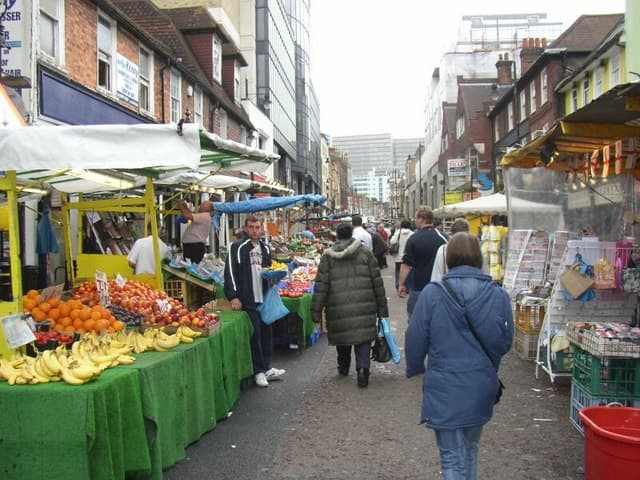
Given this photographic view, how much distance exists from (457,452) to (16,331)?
3.12 meters

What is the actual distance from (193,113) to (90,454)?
1771 centimetres

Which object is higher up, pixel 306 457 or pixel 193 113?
pixel 193 113

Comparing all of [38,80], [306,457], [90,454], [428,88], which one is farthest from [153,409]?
[428,88]

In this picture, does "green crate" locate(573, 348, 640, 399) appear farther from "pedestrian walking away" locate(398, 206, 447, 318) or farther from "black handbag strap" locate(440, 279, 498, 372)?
"pedestrian walking away" locate(398, 206, 447, 318)

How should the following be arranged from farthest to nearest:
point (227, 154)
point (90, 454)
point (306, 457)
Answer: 1. point (227, 154)
2. point (306, 457)
3. point (90, 454)

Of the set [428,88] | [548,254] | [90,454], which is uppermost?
[428,88]

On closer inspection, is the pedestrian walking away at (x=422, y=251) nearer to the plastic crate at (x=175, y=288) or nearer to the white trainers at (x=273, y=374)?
the white trainers at (x=273, y=374)

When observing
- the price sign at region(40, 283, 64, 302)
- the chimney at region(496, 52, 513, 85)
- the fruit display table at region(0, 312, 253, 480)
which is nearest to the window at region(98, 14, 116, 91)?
the price sign at region(40, 283, 64, 302)

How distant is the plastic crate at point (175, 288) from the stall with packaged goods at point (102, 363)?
7.24ft

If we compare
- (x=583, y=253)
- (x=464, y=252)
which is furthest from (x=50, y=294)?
(x=583, y=253)

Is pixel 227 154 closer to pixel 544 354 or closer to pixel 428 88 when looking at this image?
pixel 544 354

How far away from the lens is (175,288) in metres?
8.73

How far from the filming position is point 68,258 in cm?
853

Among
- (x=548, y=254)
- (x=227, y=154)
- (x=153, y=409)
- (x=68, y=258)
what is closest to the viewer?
(x=153, y=409)
